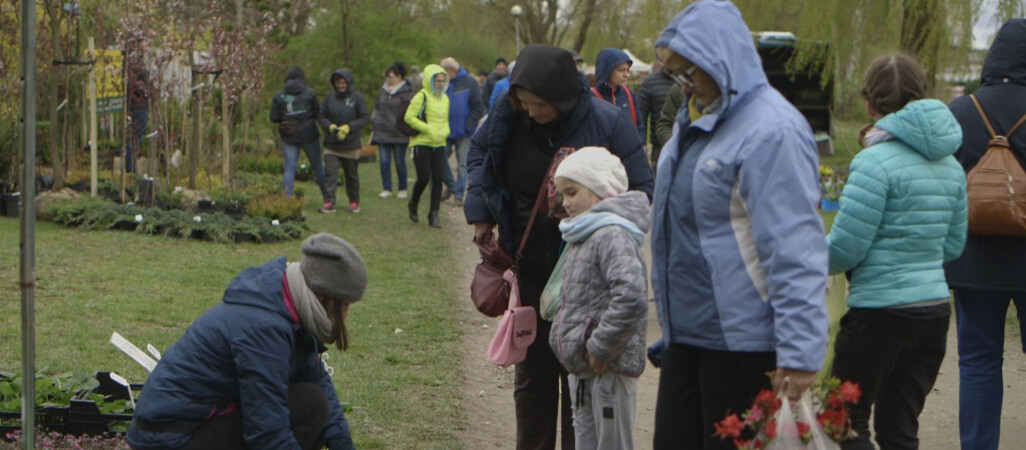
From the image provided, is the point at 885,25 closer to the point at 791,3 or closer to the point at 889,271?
the point at 791,3

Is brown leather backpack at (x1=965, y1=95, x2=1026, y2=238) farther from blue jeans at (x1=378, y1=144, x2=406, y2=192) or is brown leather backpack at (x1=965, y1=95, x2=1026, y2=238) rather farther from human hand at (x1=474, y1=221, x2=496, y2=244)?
blue jeans at (x1=378, y1=144, x2=406, y2=192)

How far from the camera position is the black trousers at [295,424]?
3.97 meters

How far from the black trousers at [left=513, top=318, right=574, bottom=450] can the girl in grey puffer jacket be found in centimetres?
51

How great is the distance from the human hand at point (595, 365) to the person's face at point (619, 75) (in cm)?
459

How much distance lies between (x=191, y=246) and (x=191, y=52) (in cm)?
327

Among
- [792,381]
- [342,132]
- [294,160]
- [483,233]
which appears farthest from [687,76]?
[294,160]

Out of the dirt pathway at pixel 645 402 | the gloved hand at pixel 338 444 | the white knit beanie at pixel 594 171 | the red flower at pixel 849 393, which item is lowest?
the dirt pathway at pixel 645 402

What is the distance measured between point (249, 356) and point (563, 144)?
1603 mm

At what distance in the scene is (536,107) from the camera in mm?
4688

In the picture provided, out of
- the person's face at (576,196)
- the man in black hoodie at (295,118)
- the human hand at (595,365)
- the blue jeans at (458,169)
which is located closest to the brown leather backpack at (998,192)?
the person's face at (576,196)

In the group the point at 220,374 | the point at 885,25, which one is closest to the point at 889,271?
the point at 220,374

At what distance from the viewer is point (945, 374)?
7.30 m

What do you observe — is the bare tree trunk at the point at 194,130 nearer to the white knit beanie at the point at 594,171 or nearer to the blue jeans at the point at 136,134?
the blue jeans at the point at 136,134

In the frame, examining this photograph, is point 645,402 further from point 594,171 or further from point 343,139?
point 343,139
